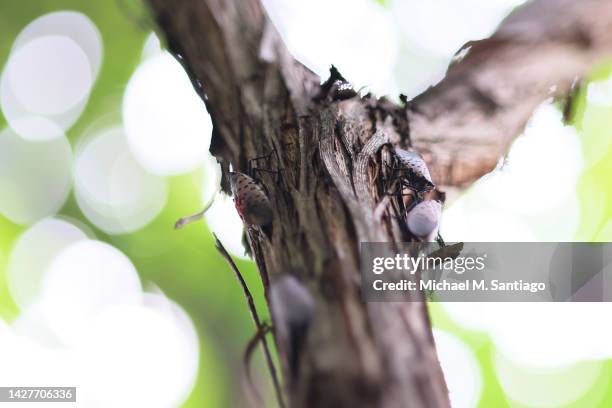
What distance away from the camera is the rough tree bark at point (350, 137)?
0.33 meters

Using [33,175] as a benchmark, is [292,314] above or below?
below

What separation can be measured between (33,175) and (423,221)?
1.53m

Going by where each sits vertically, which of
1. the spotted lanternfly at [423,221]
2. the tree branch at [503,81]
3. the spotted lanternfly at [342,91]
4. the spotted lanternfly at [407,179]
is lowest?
the spotted lanternfly at [423,221]

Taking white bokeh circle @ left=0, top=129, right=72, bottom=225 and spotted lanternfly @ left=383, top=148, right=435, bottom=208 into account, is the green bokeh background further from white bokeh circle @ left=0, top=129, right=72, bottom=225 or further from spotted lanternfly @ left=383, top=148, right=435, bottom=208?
spotted lanternfly @ left=383, top=148, right=435, bottom=208

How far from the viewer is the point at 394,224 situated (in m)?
0.47

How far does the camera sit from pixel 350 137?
1.87 feet

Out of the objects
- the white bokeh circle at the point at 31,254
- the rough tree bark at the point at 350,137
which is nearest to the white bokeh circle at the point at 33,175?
the white bokeh circle at the point at 31,254

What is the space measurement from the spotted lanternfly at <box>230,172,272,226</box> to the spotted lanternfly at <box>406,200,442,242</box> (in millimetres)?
153

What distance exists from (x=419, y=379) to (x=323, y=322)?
3.2 inches

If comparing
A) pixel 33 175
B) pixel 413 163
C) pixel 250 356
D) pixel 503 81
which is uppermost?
pixel 33 175

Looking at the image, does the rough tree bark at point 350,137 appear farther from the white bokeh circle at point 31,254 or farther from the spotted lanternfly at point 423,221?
the white bokeh circle at point 31,254

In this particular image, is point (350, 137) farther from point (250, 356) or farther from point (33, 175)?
point (33, 175)

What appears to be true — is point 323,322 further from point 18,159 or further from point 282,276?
point 18,159

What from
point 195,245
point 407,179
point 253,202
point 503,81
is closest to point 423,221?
point 407,179
